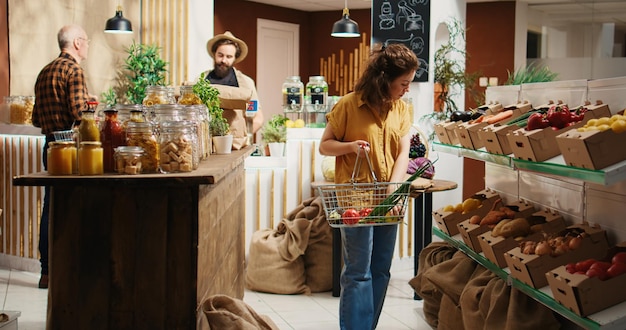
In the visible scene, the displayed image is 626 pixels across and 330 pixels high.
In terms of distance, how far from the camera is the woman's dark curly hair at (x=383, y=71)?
157 inches

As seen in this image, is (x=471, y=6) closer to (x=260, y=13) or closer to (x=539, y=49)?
(x=539, y=49)

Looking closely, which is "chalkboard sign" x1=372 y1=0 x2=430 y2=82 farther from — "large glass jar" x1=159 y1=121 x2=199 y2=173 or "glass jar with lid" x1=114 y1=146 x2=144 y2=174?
"glass jar with lid" x1=114 y1=146 x2=144 y2=174

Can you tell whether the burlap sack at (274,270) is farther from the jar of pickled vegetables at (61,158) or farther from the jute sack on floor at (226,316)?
the jar of pickled vegetables at (61,158)

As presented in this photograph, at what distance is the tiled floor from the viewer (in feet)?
16.0

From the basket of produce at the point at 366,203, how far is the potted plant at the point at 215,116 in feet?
2.13

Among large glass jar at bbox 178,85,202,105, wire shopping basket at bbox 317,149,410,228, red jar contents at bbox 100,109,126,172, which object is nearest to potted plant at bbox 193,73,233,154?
large glass jar at bbox 178,85,202,105

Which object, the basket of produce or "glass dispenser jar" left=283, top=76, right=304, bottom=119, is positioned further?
"glass dispenser jar" left=283, top=76, right=304, bottom=119

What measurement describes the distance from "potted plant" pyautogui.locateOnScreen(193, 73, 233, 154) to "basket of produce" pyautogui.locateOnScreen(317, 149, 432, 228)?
65 cm

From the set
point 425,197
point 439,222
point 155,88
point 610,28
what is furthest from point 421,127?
point 610,28

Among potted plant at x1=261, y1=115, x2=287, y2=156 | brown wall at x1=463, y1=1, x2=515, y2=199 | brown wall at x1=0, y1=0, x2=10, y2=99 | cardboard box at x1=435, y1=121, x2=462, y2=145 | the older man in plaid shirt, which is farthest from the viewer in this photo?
brown wall at x1=463, y1=1, x2=515, y2=199

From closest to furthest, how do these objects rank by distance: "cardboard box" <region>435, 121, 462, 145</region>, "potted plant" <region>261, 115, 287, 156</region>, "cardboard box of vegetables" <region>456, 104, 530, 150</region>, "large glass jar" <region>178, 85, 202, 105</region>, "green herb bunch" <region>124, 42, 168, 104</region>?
"cardboard box of vegetables" <region>456, 104, 530, 150</region> → "large glass jar" <region>178, 85, 202, 105</region> → "cardboard box" <region>435, 121, 462, 145</region> → "potted plant" <region>261, 115, 287, 156</region> → "green herb bunch" <region>124, 42, 168, 104</region>

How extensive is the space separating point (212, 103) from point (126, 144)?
119cm

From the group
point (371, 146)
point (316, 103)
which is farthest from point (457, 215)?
point (316, 103)

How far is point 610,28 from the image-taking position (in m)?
10.6
